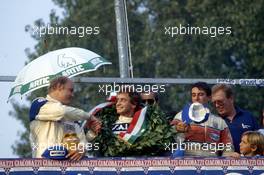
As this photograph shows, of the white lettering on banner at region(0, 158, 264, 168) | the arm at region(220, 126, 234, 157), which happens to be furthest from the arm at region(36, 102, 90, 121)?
the arm at region(220, 126, 234, 157)

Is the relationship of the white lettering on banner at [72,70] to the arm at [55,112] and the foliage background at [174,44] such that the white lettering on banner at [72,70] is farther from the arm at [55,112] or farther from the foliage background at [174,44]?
the foliage background at [174,44]

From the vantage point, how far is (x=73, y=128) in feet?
32.0

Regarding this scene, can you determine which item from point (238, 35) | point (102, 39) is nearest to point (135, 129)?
point (102, 39)

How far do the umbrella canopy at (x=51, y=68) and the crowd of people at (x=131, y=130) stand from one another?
360 millimetres

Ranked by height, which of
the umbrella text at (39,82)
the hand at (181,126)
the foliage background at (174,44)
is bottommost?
the hand at (181,126)

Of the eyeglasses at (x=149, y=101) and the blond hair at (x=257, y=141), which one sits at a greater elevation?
the eyeglasses at (x=149, y=101)

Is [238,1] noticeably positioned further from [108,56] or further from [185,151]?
[185,151]

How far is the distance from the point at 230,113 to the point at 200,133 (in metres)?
0.57

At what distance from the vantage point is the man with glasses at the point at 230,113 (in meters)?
10.4

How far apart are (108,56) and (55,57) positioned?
9.34 feet

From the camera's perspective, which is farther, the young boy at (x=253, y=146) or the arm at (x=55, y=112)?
the young boy at (x=253, y=146)

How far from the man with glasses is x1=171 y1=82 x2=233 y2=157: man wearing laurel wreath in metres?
0.18

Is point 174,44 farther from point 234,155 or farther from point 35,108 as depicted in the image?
point 35,108

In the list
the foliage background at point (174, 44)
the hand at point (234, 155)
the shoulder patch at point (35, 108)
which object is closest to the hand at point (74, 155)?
the shoulder patch at point (35, 108)
